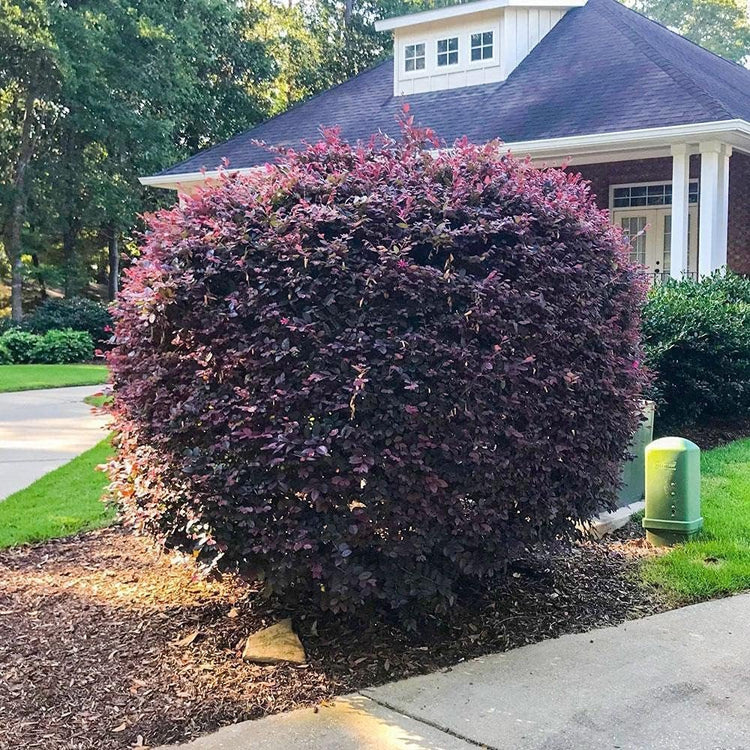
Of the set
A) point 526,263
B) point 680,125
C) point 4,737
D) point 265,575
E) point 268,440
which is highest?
point 680,125

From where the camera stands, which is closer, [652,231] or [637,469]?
[637,469]

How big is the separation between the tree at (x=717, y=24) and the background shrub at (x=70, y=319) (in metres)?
37.8

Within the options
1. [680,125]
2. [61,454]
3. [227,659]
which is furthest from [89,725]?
[680,125]

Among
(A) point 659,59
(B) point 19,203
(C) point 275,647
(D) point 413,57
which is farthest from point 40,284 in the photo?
(C) point 275,647

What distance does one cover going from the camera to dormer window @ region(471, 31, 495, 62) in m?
16.0

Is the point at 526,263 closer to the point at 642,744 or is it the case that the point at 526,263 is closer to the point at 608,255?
the point at 608,255

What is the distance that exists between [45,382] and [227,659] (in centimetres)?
1153

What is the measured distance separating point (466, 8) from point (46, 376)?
10087mm

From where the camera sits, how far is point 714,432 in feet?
27.7

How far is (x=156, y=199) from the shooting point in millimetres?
26172

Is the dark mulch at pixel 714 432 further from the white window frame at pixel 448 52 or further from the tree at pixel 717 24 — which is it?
the tree at pixel 717 24

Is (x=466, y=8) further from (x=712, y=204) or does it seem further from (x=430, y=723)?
(x=430, y=723)

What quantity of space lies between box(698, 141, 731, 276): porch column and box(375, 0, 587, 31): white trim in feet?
18.1

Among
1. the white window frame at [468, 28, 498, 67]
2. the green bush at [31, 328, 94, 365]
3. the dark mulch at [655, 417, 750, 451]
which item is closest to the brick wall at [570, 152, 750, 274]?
the white window frame at [468, 28, 498, 67]
